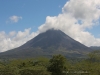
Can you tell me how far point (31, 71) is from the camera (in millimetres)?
46531

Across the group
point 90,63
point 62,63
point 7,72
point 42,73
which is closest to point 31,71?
point 42,73

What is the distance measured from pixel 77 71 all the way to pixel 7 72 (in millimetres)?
19484

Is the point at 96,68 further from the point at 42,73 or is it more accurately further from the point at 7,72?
the point at 7,72

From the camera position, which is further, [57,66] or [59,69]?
[57,66]

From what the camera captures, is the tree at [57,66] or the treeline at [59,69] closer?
the treeline at [59,69]

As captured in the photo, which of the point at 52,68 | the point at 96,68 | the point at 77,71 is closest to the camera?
the point at 96,68

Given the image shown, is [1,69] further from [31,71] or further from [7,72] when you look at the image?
[31,71]

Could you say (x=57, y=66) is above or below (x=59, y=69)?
above

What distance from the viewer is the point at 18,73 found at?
4612 cm

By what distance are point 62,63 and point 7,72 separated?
14.4 m

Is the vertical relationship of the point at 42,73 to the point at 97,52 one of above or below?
below

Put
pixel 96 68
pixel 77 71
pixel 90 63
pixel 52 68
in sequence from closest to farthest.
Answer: pixel 96 68 → pixel 90 63 → pixel 52 68 → pixel 77 71

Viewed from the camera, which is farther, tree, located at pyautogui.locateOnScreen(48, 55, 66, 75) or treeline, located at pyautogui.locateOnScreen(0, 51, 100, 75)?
tree, located at pyautogui.locateOnScreen(48, 55, 66, 75)

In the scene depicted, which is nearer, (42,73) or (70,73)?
(42,73)
